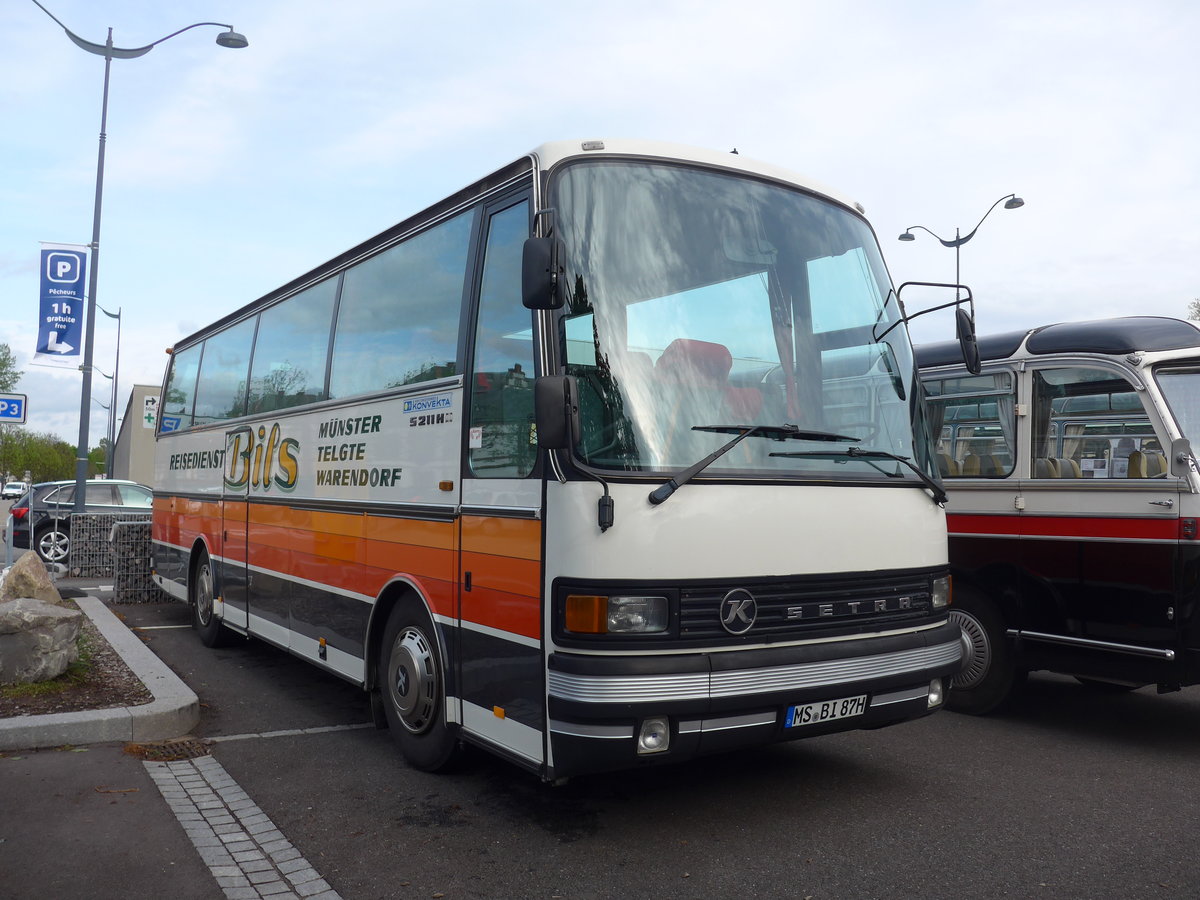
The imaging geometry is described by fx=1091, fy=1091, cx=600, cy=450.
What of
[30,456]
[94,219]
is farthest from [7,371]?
[94,219]

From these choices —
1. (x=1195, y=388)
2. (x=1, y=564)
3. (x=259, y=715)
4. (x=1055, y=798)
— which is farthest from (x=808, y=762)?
(x=1, y=564)

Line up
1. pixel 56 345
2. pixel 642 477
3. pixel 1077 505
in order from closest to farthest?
pixel 642 477 < pixel 1077 505 < pixel 56 345

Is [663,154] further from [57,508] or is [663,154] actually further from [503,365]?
[57,508]

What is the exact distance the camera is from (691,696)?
4551mm

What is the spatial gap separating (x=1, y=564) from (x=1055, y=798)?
18902 millimetres

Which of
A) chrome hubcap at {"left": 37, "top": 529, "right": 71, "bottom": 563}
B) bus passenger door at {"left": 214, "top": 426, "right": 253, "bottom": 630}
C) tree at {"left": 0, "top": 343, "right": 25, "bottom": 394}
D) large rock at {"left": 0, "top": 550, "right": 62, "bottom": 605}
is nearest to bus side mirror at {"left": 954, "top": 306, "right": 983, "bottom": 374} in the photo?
bus passenger door at {"left": 214, "top": 426, "right": 253, "bottom": 630}

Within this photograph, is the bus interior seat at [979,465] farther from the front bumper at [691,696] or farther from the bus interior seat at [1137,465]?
the front bumper at [691,696]

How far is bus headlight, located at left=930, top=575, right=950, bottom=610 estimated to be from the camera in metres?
5.66

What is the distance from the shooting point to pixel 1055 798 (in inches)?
223

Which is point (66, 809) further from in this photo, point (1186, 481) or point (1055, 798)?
point (1186, 481)

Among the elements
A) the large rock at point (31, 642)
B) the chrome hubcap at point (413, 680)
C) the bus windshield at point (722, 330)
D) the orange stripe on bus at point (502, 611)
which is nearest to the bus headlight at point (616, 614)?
the orange stripe on bus at point (502, 611)

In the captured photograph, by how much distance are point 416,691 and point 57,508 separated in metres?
16.5

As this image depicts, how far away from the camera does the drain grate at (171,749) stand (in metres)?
6.37

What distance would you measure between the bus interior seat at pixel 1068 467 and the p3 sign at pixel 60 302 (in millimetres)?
17034
